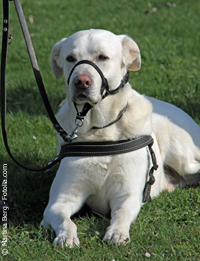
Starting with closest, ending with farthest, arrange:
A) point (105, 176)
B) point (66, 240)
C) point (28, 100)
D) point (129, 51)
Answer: point (66, 240) → point (105, 176) → point (129, 51) → point (28, 100)

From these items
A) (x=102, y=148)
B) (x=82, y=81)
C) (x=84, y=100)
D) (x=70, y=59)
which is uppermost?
(x=70, y=59)

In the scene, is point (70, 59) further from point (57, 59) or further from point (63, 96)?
point (63, 96)

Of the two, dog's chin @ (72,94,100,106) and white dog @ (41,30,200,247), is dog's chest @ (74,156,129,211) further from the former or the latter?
dog's chin @ (72,94,100,106)

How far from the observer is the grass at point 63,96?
9.02ft

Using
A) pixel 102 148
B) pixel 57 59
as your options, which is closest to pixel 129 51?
pixel 57 59

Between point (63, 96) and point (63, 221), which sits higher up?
point (63, 221)

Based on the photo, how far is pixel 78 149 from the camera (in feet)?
9.89

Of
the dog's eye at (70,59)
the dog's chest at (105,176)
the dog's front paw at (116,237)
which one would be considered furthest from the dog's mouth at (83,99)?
the dog's front paw at (116,237)

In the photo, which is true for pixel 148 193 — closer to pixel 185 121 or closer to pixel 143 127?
pixel 143 127

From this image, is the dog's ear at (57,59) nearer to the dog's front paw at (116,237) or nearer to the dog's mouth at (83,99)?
the dog's mouth at (83,99)

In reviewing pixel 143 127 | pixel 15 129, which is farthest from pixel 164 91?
pixel 143 127

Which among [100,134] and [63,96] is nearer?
[100,134]

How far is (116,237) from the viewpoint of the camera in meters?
2.67

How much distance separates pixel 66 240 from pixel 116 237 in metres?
0.36
